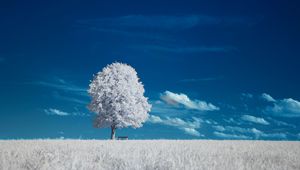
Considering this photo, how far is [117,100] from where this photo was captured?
163ft

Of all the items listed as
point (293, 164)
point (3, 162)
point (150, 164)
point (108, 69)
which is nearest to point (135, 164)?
point (150, 164)

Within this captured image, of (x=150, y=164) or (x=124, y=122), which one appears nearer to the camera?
(x=150, y=164)

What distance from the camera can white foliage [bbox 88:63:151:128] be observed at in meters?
48.8

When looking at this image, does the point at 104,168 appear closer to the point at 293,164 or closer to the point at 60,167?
the point at 60,167

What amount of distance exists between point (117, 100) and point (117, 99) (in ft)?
1.13

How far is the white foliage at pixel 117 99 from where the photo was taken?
1922 inches

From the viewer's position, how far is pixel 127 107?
49.1 meters

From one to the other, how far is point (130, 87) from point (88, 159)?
37.4 metres

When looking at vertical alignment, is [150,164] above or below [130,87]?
below

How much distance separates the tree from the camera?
1922 inches

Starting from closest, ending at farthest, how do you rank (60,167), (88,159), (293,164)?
(60,167)
(88,159)
(293,164)

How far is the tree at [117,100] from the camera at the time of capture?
160 ft

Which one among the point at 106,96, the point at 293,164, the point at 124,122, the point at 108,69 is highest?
the point at 108,69

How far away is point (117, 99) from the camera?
4944cm
